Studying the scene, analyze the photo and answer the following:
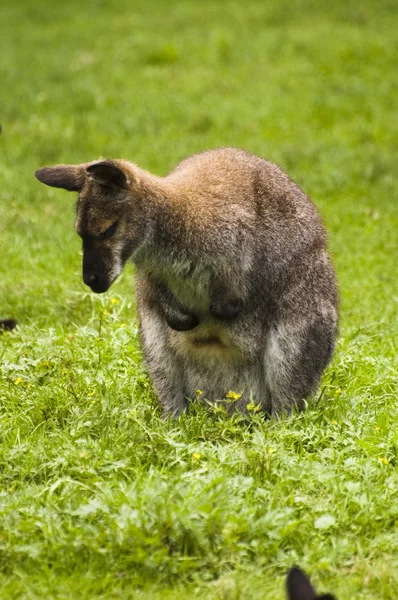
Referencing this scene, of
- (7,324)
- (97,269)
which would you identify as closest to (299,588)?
(97,269)

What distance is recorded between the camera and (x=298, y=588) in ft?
12.4

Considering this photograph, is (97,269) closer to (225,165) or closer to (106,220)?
(106,220)

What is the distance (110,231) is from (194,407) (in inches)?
50.8

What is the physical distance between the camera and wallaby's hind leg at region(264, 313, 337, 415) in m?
5.88

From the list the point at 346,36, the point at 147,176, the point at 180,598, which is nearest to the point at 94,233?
the point at 147,176

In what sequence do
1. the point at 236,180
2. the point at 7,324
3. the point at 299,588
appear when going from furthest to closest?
the point at 7,324, the point at 236,180, the point at 299,588

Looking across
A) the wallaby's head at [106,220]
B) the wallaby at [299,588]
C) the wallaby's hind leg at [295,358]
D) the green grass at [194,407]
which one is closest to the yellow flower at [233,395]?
the green grass at [194,407]

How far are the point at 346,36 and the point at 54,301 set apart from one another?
896cm

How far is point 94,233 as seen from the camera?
5.16 metres

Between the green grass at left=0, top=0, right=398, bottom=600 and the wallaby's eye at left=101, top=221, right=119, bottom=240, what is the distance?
1.04 meters

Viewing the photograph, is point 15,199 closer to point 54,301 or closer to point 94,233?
point 54,301

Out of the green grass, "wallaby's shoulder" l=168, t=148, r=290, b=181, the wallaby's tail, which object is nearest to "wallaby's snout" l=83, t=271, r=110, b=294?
the green grass

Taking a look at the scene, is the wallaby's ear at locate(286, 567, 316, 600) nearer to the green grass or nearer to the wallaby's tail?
the green grass

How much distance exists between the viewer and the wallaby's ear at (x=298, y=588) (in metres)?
3.76
